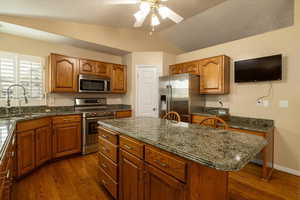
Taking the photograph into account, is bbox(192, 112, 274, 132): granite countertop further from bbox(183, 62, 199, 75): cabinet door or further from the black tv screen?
bbox(183, 62, 199, 75): cabinet door

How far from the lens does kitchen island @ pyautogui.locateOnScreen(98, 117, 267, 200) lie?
37.5 inches

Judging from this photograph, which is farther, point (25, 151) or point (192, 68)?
point (192, 68)

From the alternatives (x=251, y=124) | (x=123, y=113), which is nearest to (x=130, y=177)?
(x=123, y=113)

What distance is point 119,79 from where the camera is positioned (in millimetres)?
4137

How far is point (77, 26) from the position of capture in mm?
3230

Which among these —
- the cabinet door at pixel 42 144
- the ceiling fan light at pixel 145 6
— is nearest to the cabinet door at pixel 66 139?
the cabinet door at pixel 42 144

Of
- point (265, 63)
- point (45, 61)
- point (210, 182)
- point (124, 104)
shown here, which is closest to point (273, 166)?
point (265, 63)

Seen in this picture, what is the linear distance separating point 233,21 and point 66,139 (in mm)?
4564

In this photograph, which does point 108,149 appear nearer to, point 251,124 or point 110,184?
point 110,184

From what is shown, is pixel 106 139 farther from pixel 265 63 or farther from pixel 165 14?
pixel 265 63

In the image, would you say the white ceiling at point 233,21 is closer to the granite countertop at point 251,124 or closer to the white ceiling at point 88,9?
the white ceiling at point 88,9

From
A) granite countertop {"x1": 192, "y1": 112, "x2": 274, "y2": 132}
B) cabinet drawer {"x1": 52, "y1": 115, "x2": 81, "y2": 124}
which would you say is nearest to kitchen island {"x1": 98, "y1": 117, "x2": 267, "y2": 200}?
granite countertop {"x1": 192, "y1": 112, "x2": 274, "y2": 132}

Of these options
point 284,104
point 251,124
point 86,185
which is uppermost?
point 284,104

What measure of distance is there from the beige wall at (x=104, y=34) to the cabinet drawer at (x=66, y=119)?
1.67m
